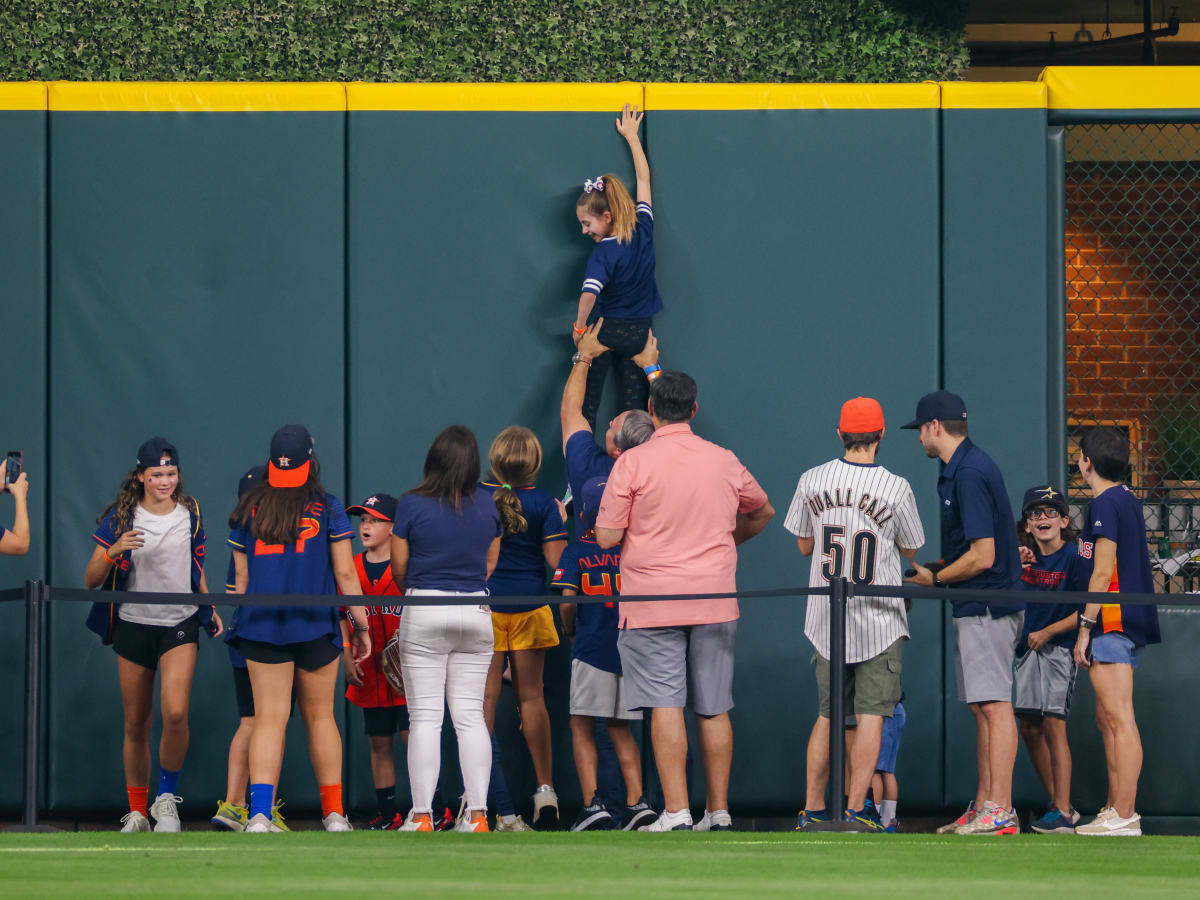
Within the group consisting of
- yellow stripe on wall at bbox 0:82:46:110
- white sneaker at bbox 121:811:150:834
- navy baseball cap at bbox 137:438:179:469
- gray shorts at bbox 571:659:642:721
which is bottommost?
white sneaker at bbox 121:811:150:834

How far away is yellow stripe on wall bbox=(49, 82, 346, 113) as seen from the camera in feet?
25.5

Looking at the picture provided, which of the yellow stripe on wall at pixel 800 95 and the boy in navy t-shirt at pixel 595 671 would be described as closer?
the boy in navy t-shirt at pixel 595 671

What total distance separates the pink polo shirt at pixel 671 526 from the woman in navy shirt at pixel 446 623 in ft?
1.97

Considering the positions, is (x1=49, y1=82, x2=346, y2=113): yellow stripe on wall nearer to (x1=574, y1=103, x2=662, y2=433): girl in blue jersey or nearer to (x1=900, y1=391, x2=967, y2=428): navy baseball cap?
(x1=574, y1=103, x2=662, y2=433): girl in blue jersey

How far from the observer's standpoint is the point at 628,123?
7750mm

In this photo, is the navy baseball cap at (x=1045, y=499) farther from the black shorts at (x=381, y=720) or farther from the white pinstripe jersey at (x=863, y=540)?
the black shorts at (x=381, y=720)

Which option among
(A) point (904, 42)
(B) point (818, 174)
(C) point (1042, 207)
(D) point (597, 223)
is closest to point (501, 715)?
(D) point (597, 223)

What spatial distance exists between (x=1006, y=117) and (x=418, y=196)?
307cm

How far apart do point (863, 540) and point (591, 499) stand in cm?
124

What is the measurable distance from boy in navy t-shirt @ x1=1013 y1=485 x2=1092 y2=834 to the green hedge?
2930 millimetres

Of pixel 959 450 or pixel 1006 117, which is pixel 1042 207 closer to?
pixel 1006 117

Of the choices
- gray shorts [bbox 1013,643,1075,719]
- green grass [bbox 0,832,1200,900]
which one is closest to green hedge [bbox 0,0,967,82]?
gray shorts [bbox 1013,643,1075,719]

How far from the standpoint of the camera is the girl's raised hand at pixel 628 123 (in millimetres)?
7746

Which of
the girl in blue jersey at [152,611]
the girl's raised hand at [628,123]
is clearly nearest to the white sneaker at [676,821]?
the girl in blue jersey at [152,611]
